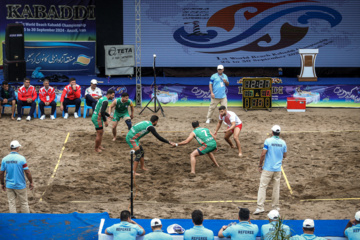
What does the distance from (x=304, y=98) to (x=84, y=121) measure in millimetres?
7922

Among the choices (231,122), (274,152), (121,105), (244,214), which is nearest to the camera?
(244,214)

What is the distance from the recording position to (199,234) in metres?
7.99

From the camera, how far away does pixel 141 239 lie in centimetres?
838

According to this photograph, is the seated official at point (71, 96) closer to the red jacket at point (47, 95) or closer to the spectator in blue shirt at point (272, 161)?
the red jacket at point (47, 95)

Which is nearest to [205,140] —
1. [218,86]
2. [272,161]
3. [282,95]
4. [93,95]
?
[272,161]

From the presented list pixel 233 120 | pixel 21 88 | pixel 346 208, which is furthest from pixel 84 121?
pixel 346 208

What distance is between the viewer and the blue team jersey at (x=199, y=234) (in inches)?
314

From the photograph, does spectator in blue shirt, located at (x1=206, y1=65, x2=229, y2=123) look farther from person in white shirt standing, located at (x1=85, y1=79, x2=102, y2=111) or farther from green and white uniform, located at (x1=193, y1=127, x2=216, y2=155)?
green and white uniform, located at (x1=193, y1=127, x2=216, y2=155)

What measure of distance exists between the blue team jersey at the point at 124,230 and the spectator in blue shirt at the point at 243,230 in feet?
4.35

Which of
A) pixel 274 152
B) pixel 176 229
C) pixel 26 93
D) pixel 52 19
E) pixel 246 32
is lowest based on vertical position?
pixel 176 229

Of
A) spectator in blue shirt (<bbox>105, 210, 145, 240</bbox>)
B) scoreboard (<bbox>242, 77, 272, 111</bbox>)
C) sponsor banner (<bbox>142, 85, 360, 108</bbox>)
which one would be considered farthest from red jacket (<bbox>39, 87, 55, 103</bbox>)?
spectator in blue shirt (<bbox>105, 210, 145, 240</bbox>)

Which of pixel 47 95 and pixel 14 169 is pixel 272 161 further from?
pixel 47 95

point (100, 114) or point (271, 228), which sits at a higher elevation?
point (100, 114)

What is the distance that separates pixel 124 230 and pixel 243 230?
5.96ft
